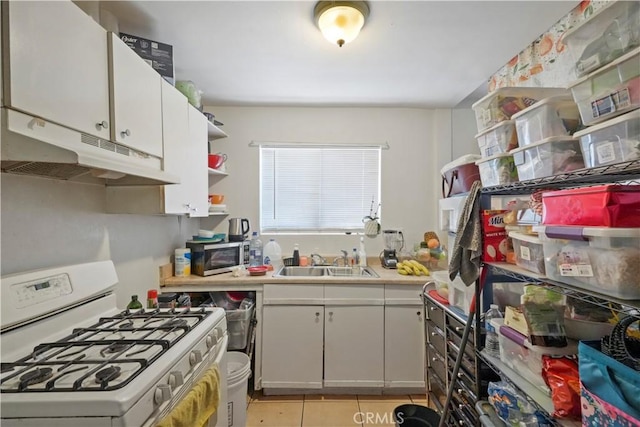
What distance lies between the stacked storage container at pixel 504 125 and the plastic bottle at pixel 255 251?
6.63 feet

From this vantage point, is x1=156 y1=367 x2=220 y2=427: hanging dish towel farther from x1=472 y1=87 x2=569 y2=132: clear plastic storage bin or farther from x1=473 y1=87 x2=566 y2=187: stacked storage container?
x1=472 y1=87 x2=569 y2=132: clear plastic storage bin

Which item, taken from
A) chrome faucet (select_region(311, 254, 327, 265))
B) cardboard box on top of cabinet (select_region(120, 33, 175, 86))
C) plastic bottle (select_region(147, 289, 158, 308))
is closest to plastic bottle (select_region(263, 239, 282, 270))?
chrome faucet (select_region(311, 254, 327, 265))

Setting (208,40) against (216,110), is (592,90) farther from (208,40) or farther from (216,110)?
(216,110)

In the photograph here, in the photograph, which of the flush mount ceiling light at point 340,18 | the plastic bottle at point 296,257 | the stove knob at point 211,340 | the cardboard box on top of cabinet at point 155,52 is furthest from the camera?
the plastic bottle at point 296,257

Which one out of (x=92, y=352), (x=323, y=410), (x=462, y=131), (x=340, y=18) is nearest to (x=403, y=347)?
(x=323, y=410)

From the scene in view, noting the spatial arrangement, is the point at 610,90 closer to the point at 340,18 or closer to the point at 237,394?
the point at 340,18

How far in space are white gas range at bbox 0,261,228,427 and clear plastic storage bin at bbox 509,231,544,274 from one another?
4.21 feet

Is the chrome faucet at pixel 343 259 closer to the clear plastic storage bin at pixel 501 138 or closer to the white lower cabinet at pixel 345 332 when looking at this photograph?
the white lower cabinet at pixel 345 332

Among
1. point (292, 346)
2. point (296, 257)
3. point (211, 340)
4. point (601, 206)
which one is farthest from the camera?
point (296, 257)

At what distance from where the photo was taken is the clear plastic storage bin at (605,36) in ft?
2.63

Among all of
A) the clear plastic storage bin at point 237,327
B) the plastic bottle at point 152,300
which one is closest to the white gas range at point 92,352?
the plastic bottle at point 152,300

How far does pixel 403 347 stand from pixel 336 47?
2153 mm

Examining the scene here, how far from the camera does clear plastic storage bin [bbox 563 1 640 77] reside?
802mm

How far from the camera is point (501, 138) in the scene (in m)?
1.32
